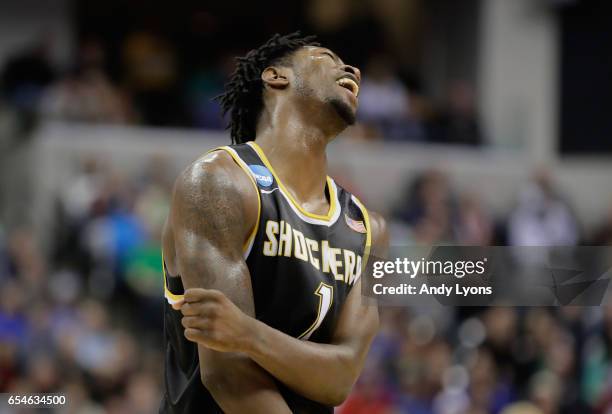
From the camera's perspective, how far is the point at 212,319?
12.3 feet

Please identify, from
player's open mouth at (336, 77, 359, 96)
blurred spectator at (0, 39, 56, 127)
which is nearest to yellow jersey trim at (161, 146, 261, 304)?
player's open mouth at (336, 77, 359, 96)

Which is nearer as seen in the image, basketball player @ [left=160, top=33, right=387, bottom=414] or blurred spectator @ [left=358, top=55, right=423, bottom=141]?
basketball player @ [left=160, top=33, right=387, bottom=414]

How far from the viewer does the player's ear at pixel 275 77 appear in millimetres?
4711

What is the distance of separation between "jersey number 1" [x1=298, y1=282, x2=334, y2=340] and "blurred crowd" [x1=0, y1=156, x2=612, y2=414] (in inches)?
241

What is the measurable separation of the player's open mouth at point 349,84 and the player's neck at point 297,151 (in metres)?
0.22

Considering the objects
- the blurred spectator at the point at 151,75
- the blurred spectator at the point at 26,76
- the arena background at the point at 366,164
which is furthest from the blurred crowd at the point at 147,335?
the blurred spectator at the point at 151,75

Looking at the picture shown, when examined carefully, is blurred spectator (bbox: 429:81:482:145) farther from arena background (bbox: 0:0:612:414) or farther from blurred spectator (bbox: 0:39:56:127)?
blurred spectator (bbox: 0:39:56:127)

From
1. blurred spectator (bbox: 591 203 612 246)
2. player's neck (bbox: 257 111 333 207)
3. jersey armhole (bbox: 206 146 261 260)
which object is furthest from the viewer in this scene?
blurred spectator (bbox: 591 203 612 246)

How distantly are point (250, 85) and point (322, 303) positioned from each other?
1.13 meters

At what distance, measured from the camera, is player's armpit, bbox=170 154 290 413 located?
401cm

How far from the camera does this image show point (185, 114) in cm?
1705

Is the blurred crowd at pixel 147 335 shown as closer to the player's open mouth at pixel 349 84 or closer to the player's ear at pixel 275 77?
the player's ear at pixel 275 77

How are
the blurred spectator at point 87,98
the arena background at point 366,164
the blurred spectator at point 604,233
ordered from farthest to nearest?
1. the blurred spectator at point 604,233
2. the blurred spectator at point 87,98
3. the arena background at point 366,164

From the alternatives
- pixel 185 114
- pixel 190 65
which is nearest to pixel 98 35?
pixel 190 65
